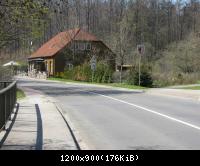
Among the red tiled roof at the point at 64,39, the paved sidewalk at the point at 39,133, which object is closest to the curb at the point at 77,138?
the paved sidewalk at the point at 39,133

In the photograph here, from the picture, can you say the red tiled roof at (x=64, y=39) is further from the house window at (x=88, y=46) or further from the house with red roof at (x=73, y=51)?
the house window at (x=88, y=46)

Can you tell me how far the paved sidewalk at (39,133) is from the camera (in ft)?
38.5

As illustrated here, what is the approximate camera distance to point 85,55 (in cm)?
7194

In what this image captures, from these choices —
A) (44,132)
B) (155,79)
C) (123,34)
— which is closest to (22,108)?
(44,132)

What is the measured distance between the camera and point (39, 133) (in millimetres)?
13844

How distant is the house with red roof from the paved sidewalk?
1943 inches

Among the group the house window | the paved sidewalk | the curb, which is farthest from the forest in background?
the curb

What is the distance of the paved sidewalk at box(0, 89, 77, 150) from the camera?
11727mm

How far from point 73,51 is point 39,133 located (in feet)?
194

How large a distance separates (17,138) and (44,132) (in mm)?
1353

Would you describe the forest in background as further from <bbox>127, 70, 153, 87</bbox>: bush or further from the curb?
the curb
